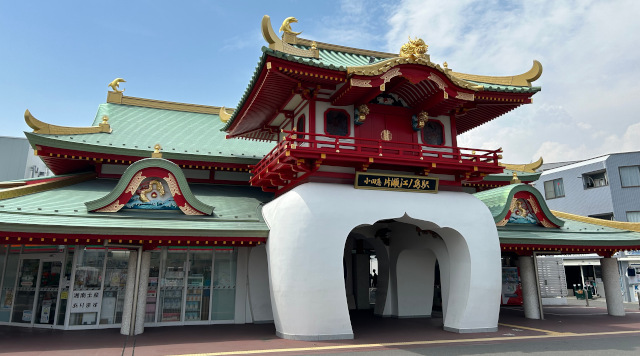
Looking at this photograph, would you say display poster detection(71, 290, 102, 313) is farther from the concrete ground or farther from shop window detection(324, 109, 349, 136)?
shop window detection(324, 109, 349, 136)

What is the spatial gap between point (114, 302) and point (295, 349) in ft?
23.5

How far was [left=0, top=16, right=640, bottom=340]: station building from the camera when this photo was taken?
1135 centimetres

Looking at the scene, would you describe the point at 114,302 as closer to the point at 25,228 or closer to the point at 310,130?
the point at 25,228

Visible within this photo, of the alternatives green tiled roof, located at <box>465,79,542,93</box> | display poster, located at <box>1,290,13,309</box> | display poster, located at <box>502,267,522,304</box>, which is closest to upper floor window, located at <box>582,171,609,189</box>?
display poster, located at <box>502,267,522,304</box>

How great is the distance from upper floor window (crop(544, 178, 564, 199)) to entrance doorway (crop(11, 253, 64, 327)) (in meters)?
36.8

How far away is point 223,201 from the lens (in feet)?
48.4

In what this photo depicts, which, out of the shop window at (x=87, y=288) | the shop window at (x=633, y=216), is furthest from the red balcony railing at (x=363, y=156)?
the shop window at (x=633, y=216)

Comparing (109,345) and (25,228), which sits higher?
(25,228)

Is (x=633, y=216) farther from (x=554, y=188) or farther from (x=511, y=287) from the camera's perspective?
(x=511, y=287)

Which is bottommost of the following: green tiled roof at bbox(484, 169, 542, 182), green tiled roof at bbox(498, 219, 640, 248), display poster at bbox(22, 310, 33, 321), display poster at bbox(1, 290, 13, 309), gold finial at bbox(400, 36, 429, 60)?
display poster at bbox(22, 310, 33, 321)

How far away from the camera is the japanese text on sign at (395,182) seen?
1228 centimetres

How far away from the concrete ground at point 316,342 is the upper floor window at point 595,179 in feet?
65.3

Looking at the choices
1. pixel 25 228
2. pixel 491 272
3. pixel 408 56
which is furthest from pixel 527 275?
pixel 25 228

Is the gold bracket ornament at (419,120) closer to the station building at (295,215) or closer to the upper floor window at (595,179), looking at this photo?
the station building at (295,215)
